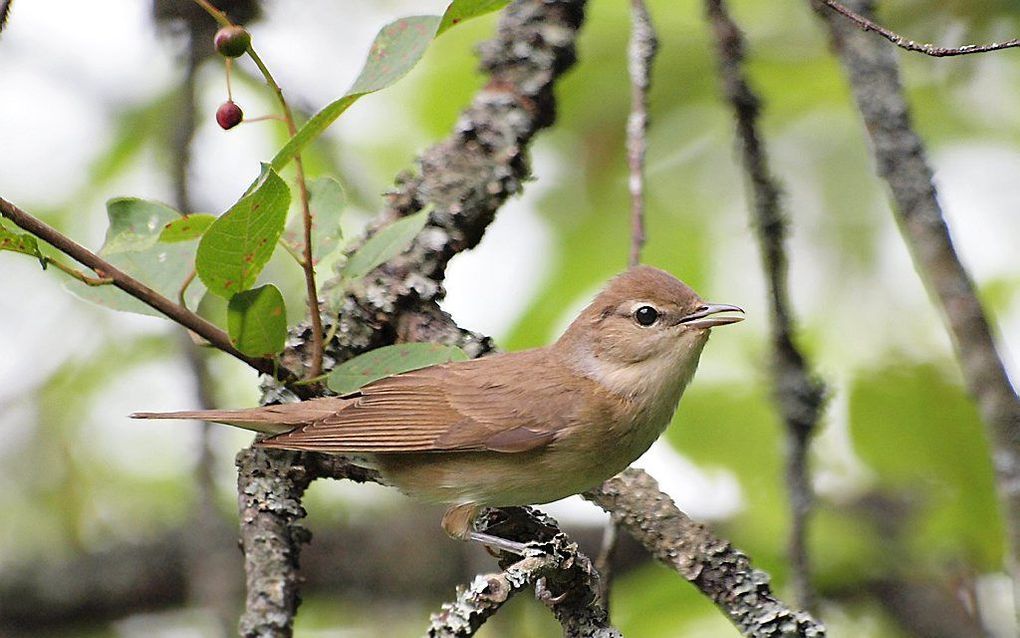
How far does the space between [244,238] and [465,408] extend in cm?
131

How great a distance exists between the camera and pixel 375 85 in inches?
106

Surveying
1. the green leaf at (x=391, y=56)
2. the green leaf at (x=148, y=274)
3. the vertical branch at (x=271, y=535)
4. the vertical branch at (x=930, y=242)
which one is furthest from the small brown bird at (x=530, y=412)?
the green leaf at (x=391, y=56)

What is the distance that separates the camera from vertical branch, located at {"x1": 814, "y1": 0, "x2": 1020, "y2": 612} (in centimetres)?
318

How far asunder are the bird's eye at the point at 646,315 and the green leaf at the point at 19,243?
211cm

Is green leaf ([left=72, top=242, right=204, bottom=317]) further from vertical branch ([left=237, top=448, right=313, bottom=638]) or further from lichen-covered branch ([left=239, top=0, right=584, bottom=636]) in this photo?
vertical branch ([left=237, top=448, right=313, bottom=638])

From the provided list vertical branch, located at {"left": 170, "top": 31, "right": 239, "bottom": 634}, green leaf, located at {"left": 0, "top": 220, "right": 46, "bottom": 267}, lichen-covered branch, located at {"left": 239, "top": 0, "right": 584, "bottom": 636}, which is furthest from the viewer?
vertical branch, located at {"left": 170, "top": 31, "right": 239, "bottom": 634}

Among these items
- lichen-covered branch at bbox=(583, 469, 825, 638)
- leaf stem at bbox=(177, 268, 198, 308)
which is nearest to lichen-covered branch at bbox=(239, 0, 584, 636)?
leaf stem at bbox=(177, 268, 198, 308)

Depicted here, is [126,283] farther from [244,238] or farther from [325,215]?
[325,215]

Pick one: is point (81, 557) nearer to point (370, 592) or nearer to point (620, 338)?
point (370, 592)

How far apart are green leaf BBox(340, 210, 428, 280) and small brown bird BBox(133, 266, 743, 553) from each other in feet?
1.58

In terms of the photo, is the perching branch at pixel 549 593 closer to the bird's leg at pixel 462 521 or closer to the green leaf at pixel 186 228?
the bird's leg at pixel 462 521

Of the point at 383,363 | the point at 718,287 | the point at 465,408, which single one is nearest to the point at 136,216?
the point at 383,363

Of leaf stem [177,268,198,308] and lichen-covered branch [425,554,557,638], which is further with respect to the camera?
leaf stem [177,268,198,308]

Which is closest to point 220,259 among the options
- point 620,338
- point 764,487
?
point 620,338
